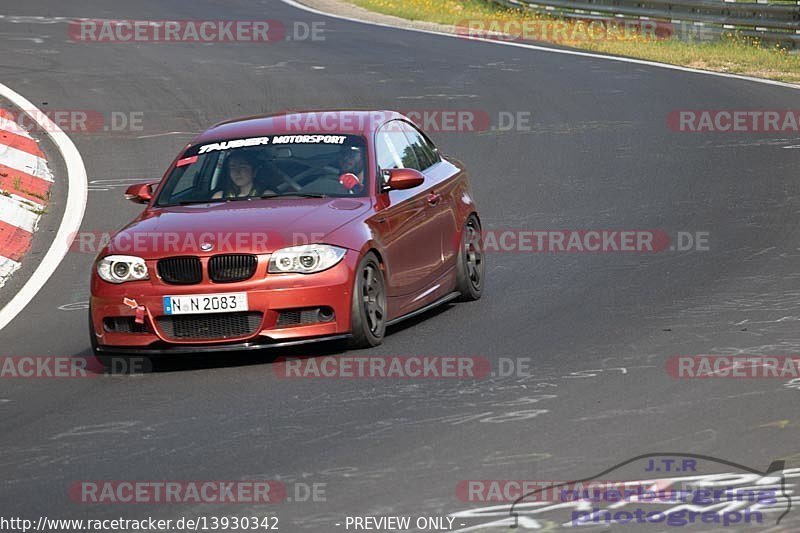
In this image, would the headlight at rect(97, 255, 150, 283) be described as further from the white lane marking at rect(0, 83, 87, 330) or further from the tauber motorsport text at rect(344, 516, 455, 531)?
the tauber motorsport text at rect(344, 516, 455, 531)

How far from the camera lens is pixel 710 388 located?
819 centimetres

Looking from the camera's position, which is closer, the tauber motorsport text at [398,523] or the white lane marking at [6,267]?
the tauber motorsport text at [398,523]

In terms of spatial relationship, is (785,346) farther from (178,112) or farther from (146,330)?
(178,112)

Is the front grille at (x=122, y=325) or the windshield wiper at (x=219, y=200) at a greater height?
the windshield wiper at (x=219, y=200)

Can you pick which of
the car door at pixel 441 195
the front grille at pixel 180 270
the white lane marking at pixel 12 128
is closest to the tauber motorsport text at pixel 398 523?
the front grille at pixel 180 270

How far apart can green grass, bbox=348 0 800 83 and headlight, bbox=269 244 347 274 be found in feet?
49.8

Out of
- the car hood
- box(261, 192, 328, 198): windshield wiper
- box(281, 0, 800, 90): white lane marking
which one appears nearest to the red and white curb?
the car hood

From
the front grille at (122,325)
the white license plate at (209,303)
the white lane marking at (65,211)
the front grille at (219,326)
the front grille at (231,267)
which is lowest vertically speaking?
the white lane marking at (65,211)

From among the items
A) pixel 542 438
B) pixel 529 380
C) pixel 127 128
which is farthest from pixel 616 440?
pixel 127 128

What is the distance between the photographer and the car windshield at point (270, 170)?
10438 mm

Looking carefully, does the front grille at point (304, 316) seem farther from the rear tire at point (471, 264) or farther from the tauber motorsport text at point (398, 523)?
the tauber motorsport text at point (398, 523)

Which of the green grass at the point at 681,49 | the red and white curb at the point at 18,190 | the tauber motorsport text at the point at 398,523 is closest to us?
the tauber motorsport text at the point at 398,523

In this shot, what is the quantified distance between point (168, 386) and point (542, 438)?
2.68 m

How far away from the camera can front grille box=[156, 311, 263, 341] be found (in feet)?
30.7
